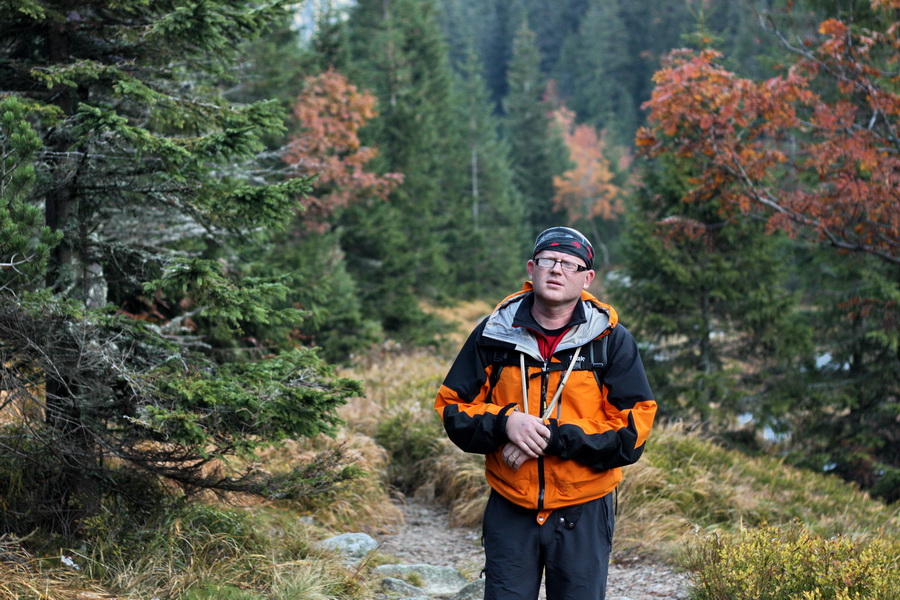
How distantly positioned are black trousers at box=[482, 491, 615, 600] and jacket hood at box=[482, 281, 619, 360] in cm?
65

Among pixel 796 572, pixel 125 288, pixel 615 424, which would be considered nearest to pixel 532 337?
pixel 615 424

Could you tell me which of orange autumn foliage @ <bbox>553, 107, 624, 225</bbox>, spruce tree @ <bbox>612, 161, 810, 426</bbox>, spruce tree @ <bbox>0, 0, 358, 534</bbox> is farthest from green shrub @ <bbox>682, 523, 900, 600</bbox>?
orange autumn foliage @ <bbox>553, 107, 624, 225</bbox>

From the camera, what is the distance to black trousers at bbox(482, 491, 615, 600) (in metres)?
3.10

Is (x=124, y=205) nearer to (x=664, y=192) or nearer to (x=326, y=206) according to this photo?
(x=664, y=192)

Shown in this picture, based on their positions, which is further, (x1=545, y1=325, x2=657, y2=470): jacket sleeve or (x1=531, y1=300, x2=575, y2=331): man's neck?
(x1=531, y1=300, x2=575, y2=331): man's neck

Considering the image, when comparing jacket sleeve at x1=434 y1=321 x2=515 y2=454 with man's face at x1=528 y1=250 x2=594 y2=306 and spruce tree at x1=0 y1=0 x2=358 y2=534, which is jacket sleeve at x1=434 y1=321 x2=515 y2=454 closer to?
man's face at x1=528 y1=250 x2=594 y2=306

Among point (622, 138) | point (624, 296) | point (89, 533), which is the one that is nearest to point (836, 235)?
point (624, 296)

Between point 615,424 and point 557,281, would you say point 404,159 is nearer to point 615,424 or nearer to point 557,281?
point 557,281

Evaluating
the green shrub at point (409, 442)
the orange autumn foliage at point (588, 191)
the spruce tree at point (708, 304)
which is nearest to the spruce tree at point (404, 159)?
the spruce tree at point (708, 304)

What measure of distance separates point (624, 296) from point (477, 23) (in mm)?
71161

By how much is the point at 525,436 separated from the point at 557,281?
64 centimetres

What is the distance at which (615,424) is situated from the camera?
3102 mm

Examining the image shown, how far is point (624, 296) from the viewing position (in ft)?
41.9

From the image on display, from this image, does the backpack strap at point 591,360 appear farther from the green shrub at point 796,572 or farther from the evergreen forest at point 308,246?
the green shrub at point 796,572
